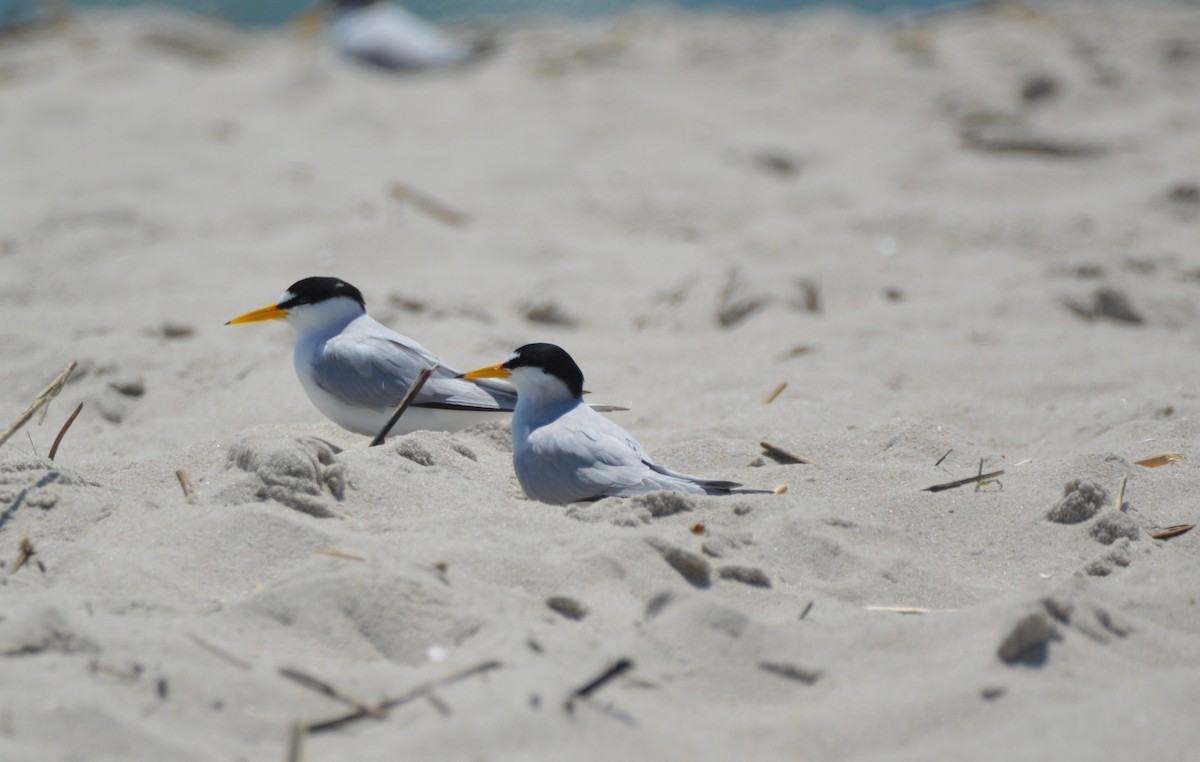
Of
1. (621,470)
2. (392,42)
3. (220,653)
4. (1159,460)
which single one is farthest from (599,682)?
(392,42)

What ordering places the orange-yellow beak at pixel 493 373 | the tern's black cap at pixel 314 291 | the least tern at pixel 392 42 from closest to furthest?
the orange-yellow beak at pixel 493 373
the tern's black cap at pixel 314 291
the least tern at pixel 392 42

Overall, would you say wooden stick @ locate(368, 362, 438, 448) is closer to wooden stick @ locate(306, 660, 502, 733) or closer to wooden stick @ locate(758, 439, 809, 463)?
wooden stick @ locate(758, 439, 809, 463)

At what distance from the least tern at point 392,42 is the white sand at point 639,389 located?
335 millimetres

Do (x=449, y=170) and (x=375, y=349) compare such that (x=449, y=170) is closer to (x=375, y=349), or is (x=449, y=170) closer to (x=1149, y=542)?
(x=375, y=349)

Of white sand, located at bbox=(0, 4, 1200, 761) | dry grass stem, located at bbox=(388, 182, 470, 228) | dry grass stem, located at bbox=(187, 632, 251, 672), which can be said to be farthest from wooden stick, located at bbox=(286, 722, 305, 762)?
dry grass stem, located at bbox=(388, 182, 470, 228)

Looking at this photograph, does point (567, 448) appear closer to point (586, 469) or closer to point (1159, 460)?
point (586, 469)

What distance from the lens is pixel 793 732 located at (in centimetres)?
213

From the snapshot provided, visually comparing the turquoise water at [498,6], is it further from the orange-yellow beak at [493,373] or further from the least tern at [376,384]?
the orange-yellow beak at [493,373]

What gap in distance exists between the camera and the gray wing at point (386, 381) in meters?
3.91

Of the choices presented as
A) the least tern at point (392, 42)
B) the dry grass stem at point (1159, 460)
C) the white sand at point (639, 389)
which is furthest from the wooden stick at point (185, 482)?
the least tern at point (392, 42)

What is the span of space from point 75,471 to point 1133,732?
2.48 m

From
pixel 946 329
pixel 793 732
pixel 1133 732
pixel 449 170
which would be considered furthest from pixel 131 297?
pixel 1133 732

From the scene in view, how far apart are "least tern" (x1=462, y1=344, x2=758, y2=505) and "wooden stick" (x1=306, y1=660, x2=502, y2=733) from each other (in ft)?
3.55

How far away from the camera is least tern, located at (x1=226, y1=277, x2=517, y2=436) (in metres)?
3.91
